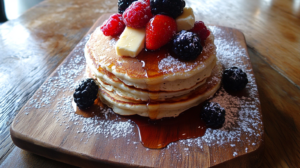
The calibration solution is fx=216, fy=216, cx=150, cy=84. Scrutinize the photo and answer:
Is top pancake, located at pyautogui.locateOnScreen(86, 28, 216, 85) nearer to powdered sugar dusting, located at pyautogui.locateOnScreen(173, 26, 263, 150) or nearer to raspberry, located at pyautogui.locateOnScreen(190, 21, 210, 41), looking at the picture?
raspberry, located at pyautogui.locateOnScreen(190, 21, 210, 41)

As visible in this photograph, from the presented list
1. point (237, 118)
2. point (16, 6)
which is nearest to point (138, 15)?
point (237, 118)

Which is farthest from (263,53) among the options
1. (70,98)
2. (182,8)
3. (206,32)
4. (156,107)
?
(70,98)

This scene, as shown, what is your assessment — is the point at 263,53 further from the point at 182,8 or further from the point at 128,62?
the point at 128,62

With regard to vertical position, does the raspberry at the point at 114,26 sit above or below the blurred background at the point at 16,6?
above

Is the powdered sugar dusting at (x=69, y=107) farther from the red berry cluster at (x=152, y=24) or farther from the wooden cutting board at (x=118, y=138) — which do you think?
the red berry cluster at (x=152, y=24)

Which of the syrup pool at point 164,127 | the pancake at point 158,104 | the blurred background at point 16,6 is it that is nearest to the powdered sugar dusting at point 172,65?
the pancake at point 158,104

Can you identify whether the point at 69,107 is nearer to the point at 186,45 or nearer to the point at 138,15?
the point at 138,15
